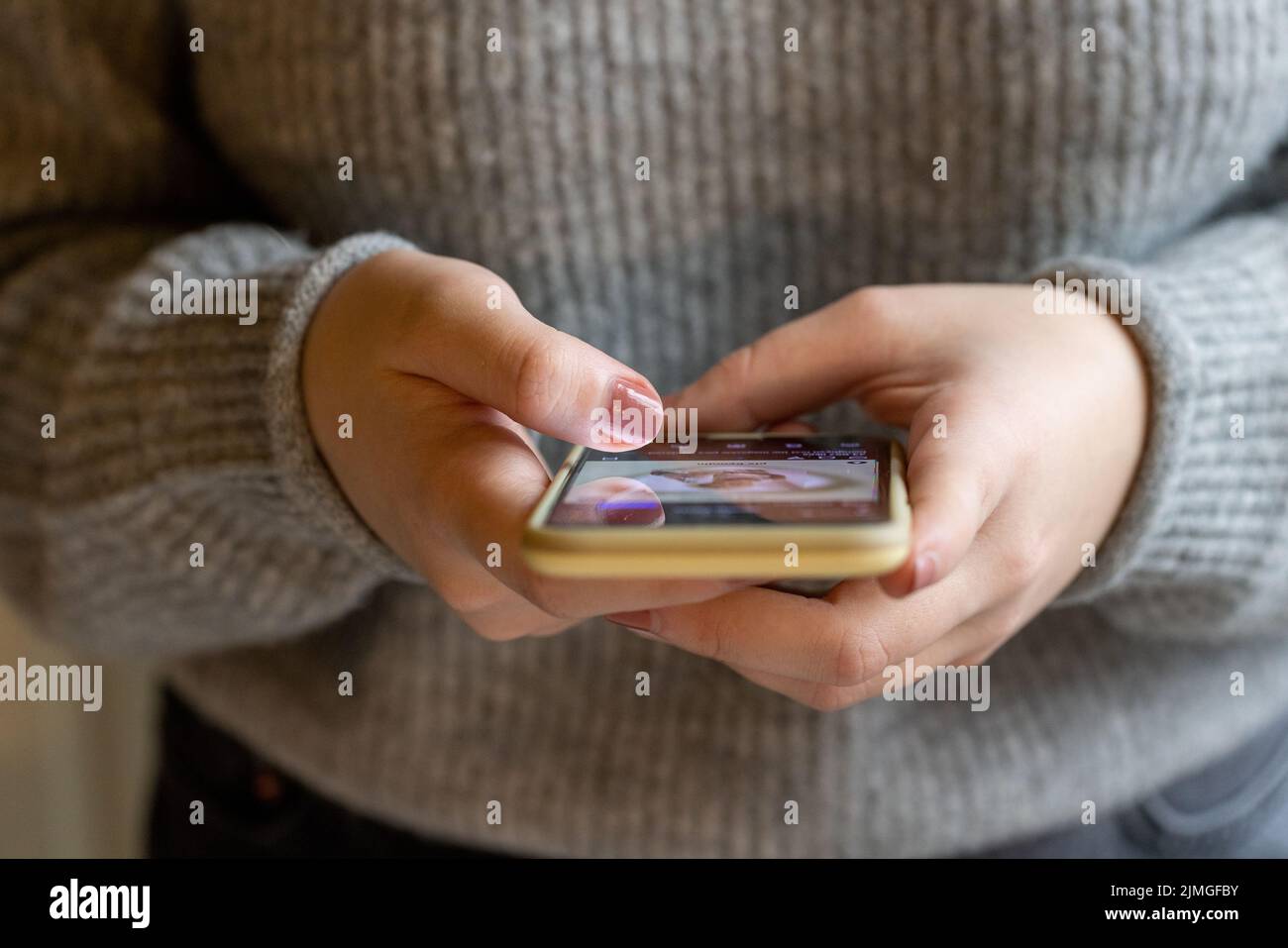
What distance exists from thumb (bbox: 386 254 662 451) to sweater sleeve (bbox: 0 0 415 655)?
3.7 inches

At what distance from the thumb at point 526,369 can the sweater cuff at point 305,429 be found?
7 centimetres

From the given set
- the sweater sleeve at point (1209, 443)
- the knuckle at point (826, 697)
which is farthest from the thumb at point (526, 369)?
the sweater sleeve at point (1209, 443)

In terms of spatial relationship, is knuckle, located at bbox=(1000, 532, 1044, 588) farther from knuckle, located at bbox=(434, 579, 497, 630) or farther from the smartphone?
knuckle, located at bbox=(434, 579, 497, 630)

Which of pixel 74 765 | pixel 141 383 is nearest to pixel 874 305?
pixel 141 383

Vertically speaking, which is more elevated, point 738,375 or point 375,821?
point 738,375

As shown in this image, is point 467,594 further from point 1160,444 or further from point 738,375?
point 1160,444

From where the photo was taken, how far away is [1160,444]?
43 centimetres

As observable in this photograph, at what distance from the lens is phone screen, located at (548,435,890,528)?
0.32 meters

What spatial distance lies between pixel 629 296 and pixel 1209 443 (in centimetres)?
25

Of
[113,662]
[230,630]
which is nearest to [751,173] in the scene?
[230,630]

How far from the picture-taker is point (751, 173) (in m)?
0.50

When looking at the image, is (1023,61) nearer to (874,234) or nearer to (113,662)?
(874,234)

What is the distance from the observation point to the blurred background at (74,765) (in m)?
0.98

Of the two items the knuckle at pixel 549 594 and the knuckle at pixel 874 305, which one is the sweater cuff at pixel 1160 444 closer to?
the knuckle at pixel 874 305
